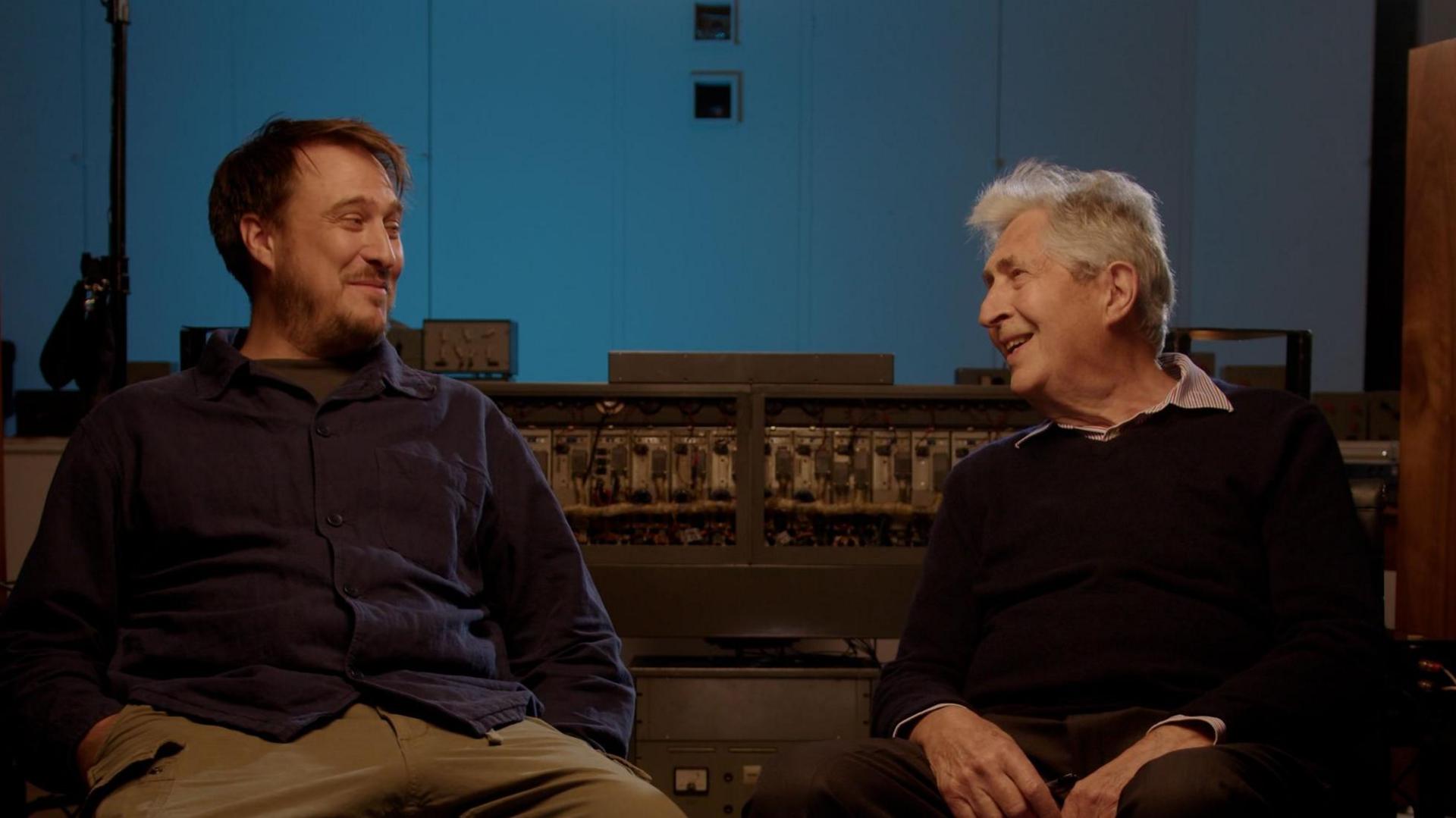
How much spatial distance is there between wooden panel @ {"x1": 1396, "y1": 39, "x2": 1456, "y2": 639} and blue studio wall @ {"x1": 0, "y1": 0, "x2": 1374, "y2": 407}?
2.59m

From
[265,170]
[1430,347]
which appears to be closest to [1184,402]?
[1430,347]

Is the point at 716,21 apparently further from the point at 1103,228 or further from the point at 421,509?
the point at 421,509

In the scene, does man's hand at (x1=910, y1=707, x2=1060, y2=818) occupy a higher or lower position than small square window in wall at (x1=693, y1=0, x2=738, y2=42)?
lower

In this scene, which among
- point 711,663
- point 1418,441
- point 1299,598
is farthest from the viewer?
point 711,663

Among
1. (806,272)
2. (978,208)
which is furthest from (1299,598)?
(806,272)

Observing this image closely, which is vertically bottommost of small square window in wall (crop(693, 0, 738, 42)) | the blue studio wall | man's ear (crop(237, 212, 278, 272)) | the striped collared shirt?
the striped collared shirt

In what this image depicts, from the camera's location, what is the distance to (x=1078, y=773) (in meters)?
1.43

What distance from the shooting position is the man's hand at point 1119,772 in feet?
4.23

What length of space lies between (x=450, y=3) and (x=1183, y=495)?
3.95 meters

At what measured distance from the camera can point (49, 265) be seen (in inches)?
182

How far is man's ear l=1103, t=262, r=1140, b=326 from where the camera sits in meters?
1.63

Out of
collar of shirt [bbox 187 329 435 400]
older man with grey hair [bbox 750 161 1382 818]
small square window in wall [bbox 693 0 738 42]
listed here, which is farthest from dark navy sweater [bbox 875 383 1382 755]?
small square window in wall [bbox 693 0 738 42]

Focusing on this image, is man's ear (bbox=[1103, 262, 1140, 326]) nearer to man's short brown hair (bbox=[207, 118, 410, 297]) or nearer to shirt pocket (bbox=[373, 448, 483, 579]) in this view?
shirt pocket (bbox=[373, 448, 483, 579])

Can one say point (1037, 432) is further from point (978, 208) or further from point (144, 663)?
point (144, 663)
